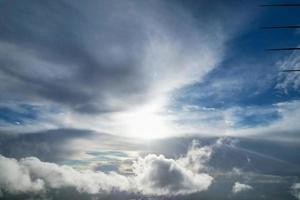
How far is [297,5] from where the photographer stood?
1642 centimetres

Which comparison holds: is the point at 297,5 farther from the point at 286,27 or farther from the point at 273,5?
the point at 273,5

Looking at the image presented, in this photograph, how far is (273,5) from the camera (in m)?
19.5

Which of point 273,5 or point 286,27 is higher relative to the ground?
point 273,5

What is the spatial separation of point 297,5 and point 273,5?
3231mm

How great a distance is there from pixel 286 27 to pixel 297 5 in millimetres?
1472

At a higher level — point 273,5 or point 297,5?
point 273,5

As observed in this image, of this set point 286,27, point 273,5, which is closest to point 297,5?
point 286,27

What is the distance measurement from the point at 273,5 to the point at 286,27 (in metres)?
3.14

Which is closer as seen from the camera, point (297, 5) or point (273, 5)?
point (297, 5)

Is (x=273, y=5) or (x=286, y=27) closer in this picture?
(x=286, y=27)
